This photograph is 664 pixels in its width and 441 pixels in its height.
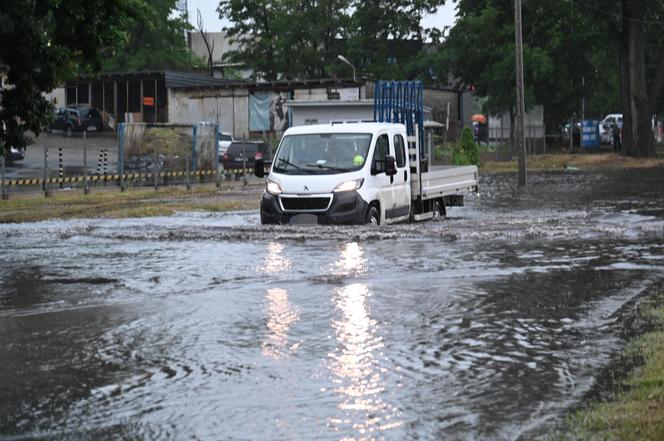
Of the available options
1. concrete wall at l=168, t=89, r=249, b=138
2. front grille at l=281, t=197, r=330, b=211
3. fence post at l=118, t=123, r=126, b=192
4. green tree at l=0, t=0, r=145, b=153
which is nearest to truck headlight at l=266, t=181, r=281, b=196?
front grille at l=281, t=197, r=330, b=211

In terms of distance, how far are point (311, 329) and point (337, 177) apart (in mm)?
10259

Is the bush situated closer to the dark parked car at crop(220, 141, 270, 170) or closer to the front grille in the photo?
the dark parked car at crop(220, 141, 270, 170)

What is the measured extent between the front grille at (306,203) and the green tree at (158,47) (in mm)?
73090

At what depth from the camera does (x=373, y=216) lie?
21.5 metres

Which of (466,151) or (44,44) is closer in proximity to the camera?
(44,44)

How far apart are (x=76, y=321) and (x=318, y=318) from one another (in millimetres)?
2249

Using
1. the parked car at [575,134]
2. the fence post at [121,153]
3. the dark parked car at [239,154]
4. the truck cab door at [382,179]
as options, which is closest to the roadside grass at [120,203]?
the fence post at [121,153]

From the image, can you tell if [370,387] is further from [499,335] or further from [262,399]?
[499,335]

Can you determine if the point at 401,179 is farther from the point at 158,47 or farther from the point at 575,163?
the point at 158,47

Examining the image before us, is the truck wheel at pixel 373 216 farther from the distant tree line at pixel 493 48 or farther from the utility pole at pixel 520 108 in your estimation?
the distant tree line at pixel 493 48

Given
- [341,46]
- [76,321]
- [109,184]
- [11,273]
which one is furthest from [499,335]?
[341,46]

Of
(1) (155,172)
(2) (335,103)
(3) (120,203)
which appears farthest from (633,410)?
(1) (155,172)

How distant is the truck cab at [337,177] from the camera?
20922 millimetres

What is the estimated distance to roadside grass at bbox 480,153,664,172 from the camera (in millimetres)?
58963
